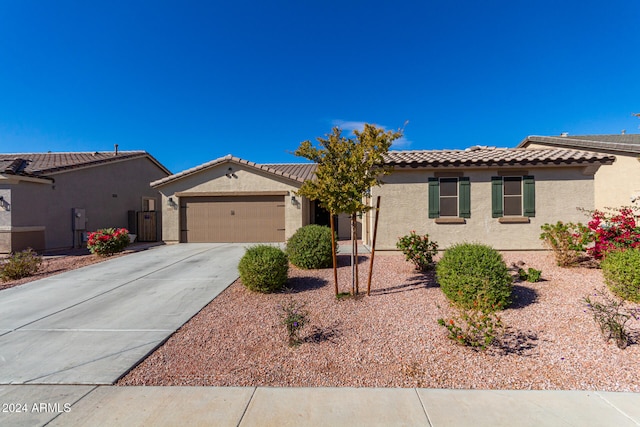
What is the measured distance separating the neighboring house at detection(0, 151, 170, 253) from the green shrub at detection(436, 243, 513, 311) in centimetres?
1569

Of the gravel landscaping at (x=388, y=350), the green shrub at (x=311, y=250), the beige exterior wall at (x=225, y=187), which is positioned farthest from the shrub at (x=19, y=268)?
the green shrub at (x=311, y=250)

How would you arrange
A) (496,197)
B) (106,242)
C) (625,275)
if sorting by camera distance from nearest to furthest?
(625,275) → (496,197) → (106,242)

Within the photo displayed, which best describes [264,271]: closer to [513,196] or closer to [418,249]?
[418,249]

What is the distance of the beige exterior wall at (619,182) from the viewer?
13664mm

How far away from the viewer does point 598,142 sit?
15445 millimetres

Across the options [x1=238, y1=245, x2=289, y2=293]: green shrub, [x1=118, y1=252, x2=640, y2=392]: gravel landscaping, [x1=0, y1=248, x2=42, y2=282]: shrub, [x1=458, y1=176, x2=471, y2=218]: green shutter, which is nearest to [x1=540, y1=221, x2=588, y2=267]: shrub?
[x1=118, y1=252, x2=640, y2=392]: gravel landscaping

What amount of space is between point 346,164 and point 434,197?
5.59m

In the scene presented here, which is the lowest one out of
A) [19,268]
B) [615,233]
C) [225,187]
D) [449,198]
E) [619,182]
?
Answer: [19,268]

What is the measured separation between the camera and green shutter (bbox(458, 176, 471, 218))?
9.88 metres

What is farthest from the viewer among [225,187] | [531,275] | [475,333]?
[225,187]

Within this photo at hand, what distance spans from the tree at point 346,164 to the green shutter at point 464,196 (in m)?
5.50

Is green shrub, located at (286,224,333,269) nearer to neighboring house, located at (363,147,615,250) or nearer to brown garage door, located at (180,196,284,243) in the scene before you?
neighboring house, located at (363,147,615,250)

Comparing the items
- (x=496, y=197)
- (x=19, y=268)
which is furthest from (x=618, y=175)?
(x=19, y=268)

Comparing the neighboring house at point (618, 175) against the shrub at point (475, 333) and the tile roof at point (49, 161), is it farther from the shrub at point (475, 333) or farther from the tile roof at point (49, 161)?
the tile roof at point (49, 161)
